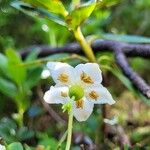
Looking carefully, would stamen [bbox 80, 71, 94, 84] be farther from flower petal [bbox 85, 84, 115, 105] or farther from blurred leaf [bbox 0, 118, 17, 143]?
blurred leaf [bbox 0, 118, 17, 143]

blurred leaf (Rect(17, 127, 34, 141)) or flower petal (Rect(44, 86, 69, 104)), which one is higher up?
flower petal (Rect(44, 86, 69, 104))

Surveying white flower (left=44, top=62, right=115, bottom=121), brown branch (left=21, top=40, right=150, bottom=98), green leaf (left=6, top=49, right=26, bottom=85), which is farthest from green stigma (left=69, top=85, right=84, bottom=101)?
green leaf (left=6, top=49, right=26, bottom=85)

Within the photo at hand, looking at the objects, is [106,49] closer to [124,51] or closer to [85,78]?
[124,51]

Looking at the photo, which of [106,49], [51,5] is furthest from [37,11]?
[106,49]

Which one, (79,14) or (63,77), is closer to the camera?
(63,77)

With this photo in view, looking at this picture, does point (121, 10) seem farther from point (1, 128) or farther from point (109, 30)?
point (1, 128)

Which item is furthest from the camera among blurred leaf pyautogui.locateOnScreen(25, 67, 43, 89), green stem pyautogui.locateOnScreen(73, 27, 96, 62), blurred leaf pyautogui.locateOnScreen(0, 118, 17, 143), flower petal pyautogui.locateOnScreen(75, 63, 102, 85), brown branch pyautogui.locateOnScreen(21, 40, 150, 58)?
blurred leaf pyautogui.locateOnScreen(25, 67, 43, 89)

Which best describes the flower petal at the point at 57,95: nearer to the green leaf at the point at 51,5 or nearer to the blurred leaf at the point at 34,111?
the green leaf at the point at 51,5

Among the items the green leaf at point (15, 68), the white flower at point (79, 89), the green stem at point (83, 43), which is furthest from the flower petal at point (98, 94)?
the green leaf at point (15, 68)
